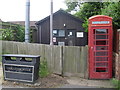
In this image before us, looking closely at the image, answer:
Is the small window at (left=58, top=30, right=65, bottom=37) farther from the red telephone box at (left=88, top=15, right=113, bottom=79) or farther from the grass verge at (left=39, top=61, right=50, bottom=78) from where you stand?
the red telephone box at (left=88, top=15, right=113, bottom=79)

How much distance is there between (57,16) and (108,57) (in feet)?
44.5

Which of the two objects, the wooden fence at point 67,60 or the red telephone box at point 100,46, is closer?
the red telephone box at point 100,46

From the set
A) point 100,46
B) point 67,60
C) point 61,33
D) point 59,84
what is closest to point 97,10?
point 61,33

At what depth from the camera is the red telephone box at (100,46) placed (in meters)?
6.93

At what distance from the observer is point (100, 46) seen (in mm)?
6973

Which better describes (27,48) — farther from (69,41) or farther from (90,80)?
(69,41)

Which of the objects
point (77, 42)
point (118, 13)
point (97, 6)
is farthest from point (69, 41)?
point (118, 13)

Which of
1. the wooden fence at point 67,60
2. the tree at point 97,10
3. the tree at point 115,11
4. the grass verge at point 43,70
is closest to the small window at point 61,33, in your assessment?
the tree at point 97,10

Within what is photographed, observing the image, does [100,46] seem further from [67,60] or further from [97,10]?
[97,10]

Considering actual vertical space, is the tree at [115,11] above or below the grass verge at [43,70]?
above

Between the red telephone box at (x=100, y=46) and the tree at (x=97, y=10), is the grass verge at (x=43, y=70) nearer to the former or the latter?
the red telephone box at (x=100, y=46)

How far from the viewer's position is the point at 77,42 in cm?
1973

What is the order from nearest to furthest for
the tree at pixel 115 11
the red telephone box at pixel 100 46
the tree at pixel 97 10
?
the red telephone box at pixel 100 46
the tree at pixel 115 11
the tree at pixel 97 10

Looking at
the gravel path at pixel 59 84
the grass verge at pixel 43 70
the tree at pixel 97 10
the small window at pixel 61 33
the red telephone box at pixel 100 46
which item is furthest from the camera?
the small window at pixel 61 33
